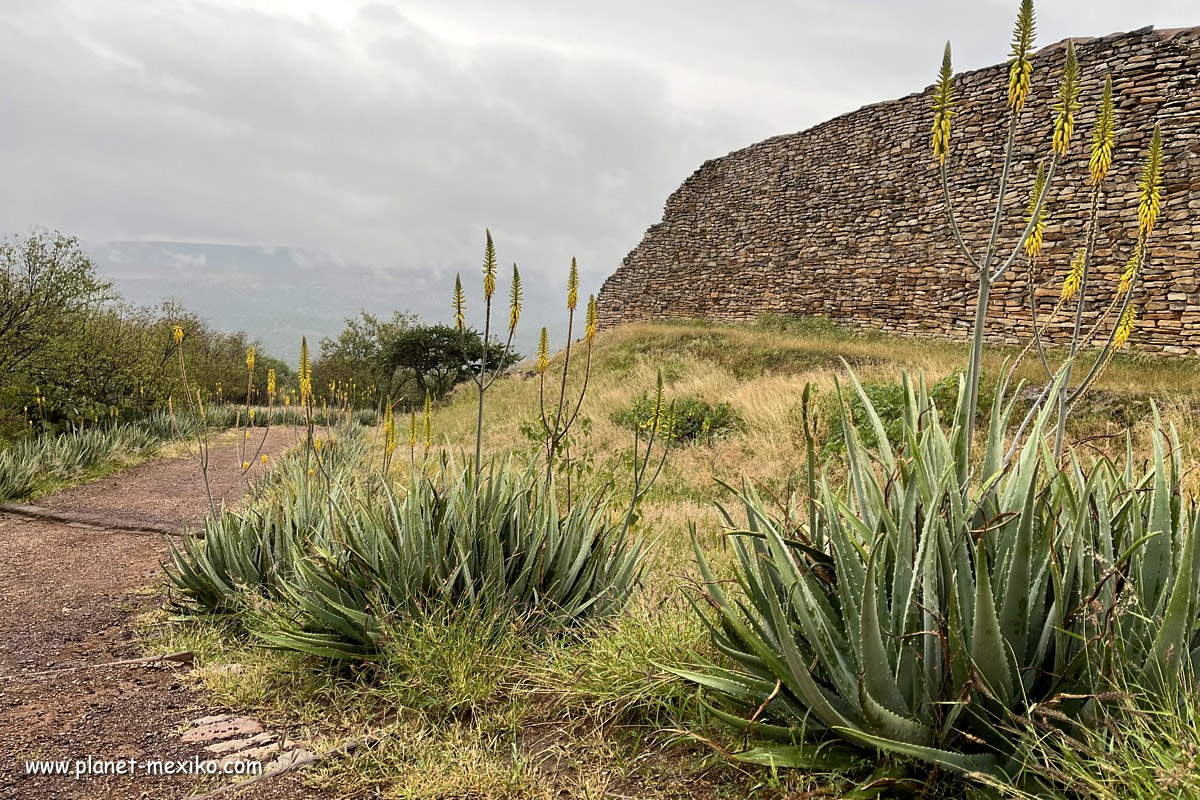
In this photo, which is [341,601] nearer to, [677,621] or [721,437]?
[677,621]

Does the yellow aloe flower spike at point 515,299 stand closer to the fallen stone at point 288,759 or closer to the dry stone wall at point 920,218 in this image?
the fallen stone at point 288,759

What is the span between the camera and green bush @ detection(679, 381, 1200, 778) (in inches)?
60.1

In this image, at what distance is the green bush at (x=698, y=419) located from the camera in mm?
9271

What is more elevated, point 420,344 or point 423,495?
point 420,344

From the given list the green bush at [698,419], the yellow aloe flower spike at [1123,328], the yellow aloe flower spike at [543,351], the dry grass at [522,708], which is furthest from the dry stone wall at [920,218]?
the yellow aloe flower spike at [543,351]

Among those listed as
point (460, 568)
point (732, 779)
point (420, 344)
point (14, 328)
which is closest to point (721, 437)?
point (460, 568)

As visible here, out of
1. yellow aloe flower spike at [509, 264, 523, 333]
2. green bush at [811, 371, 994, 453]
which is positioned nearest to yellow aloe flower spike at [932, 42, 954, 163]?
yellow aloe flower spike at [509, 264, 523, 333]

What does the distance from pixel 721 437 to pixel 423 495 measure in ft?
20.6

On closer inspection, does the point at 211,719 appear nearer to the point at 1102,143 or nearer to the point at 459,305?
the point at 459,305

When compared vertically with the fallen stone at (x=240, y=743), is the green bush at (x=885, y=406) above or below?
above

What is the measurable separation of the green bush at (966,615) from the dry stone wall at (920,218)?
45.6ft

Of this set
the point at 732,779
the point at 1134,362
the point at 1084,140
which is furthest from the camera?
the point at 1084,140

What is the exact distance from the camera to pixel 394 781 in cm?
212

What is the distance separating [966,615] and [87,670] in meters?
3.57
